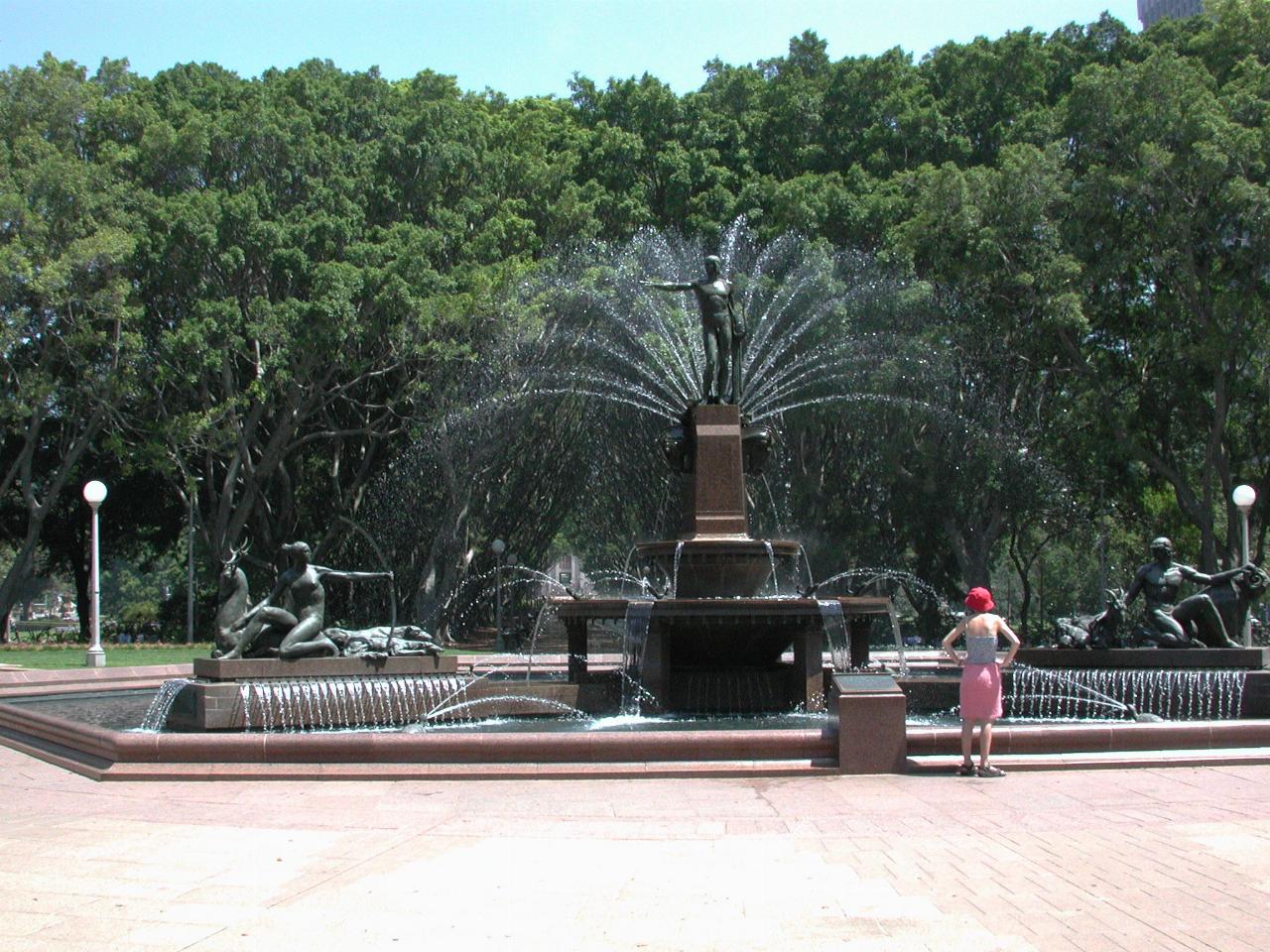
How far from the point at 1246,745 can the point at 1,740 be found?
42.1ft

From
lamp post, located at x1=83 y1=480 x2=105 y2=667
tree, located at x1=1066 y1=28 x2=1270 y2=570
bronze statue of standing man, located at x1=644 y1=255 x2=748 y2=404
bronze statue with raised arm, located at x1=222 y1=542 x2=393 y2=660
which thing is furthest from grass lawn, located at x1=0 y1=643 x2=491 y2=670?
tree, located at x1=1066 y1=28 x2=1270 y2=570

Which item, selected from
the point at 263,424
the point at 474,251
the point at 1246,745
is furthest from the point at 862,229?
the point at 1246,745

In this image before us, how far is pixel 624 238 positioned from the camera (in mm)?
41406

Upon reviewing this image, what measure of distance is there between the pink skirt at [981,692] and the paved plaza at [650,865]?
54 centimetres

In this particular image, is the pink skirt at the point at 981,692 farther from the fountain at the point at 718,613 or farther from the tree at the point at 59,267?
the tree at the point at 59,267

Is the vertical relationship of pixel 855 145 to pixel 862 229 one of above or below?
above

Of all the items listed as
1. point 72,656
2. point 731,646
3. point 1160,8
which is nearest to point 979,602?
point 731,646

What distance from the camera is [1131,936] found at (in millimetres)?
6379

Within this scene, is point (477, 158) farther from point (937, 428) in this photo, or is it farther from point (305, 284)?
point (937, 428)

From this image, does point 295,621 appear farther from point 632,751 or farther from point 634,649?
point 632,751

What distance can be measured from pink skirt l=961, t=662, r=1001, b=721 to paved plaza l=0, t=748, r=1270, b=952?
0.54 m

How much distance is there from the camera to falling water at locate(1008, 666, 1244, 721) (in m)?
15.2

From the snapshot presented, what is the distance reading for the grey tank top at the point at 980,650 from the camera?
11.1 meters

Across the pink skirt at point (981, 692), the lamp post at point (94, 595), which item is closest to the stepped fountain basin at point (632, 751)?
the pink skirt at point (981, 692)
